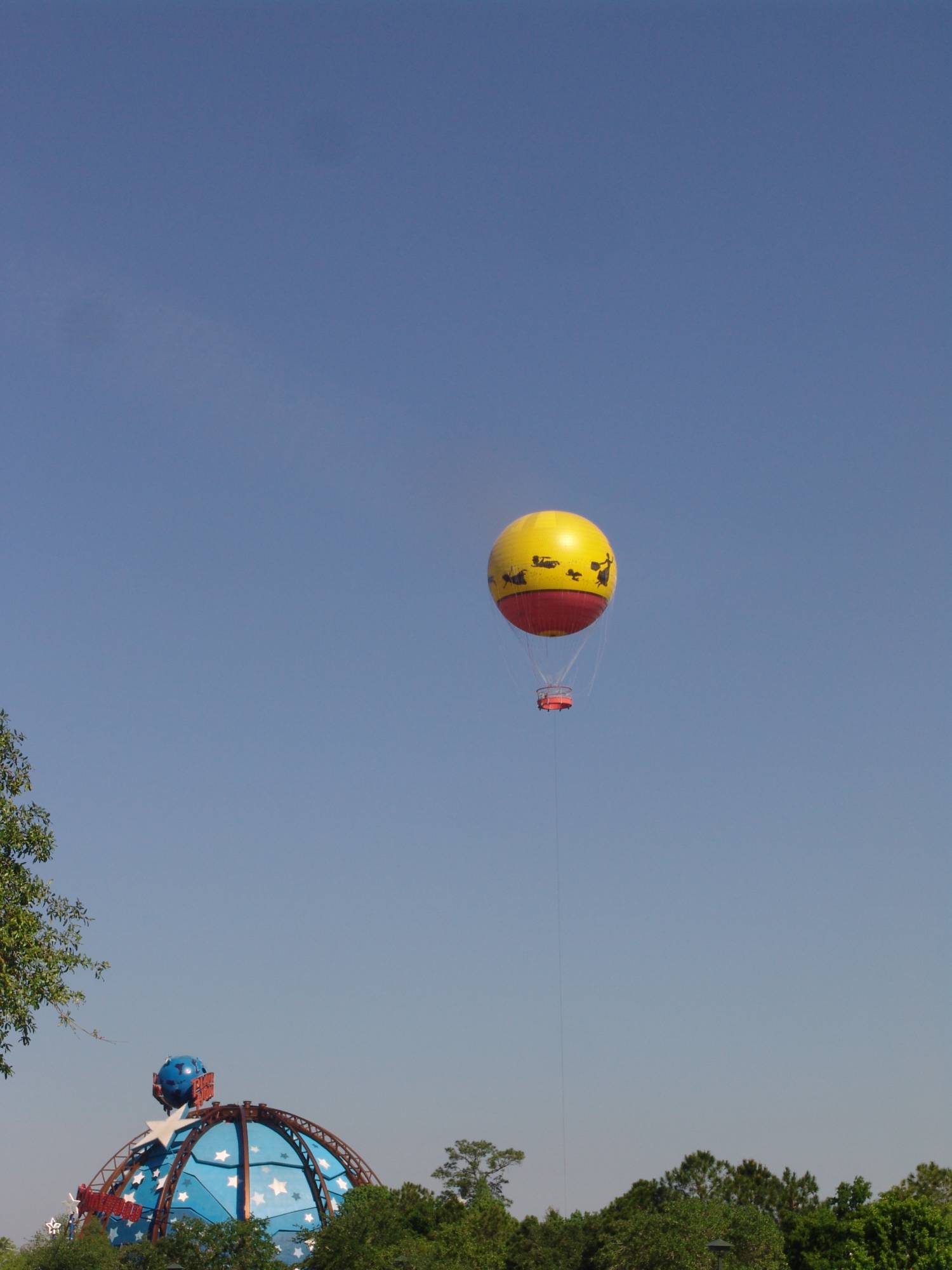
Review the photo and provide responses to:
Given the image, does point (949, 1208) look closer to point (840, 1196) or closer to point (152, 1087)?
point (840, 1196)

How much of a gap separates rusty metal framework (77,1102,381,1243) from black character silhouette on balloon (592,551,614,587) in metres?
37.1

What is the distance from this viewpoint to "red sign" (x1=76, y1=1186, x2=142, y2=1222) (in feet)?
223

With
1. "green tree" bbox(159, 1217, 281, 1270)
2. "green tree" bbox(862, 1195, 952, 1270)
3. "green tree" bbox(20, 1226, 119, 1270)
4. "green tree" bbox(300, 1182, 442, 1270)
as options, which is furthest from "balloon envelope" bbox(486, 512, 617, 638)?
"green tree" bbox(20, 1226, 119, 1270)

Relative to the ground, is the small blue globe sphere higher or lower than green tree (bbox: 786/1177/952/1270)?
higher

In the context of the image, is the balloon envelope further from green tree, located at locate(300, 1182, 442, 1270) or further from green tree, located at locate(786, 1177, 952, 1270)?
green tree, located at locate(300, 1182, 442, 1270)

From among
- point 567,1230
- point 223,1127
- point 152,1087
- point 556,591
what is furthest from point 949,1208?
point 152,1087

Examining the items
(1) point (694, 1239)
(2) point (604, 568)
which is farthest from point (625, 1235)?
(2) point (604, 568)

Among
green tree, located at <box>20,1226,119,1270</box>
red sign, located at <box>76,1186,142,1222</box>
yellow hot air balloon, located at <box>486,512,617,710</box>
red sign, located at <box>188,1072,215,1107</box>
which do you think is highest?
yellow hot air balloon, located at <box>486,512,617,710</box>

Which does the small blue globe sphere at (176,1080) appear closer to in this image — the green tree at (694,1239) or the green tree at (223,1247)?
the green tree at (223,1247)

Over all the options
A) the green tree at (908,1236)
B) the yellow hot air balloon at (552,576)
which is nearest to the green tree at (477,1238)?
the green tree at (908,1236)

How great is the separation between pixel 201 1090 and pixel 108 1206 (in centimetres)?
809

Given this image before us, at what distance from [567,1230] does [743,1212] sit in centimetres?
1213

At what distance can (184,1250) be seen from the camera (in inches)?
2393

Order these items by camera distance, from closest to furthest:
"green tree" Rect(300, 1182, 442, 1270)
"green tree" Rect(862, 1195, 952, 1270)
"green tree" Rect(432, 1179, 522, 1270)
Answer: "green tree" Rect(862, 1195, 952, 1270) < "green tree" Rect(300, 1182, 442, 1270) < "green tree" Rect(432, 1179, 522, 1270)
